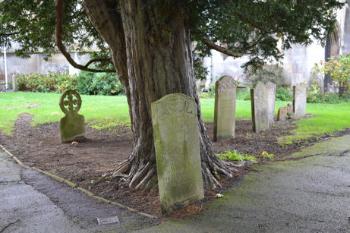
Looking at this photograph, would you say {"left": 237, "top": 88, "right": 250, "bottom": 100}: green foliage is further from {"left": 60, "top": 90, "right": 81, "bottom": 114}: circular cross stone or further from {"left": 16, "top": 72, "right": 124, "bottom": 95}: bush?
{"left": 60, "top": 90, "right": 81, "bottom": 114}: circular cross stone

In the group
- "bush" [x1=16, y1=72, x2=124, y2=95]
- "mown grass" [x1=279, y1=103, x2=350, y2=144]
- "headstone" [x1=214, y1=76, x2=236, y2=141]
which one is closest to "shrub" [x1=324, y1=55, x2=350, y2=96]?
"mown grass" [x1=279, y1=103, x2=350, y2=144]

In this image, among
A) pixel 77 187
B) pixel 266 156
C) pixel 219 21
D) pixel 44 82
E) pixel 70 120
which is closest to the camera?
pixel 77 187

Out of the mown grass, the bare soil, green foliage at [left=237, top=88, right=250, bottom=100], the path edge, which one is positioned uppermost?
green foliage at [left=237, top=88, right=250, bottom=100]

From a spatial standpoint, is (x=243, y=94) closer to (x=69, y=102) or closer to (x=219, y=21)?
(x=69, y=102)

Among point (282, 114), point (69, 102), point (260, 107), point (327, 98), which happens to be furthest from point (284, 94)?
point (69, 102)

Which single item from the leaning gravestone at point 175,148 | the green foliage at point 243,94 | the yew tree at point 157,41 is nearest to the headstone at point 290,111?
the yew tree at point 157,41

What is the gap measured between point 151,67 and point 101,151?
4.10m

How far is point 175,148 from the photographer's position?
5.49 meters

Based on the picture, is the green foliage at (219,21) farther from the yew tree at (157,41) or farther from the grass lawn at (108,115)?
the grass lawn at (108,115)

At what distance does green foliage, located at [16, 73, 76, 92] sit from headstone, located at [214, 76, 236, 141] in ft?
65.3

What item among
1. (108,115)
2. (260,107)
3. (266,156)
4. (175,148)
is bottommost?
(266,156)

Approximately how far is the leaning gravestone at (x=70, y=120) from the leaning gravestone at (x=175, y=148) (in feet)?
20.6

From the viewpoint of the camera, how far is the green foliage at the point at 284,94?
75.8 feet

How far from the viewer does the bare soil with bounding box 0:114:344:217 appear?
249 inches
